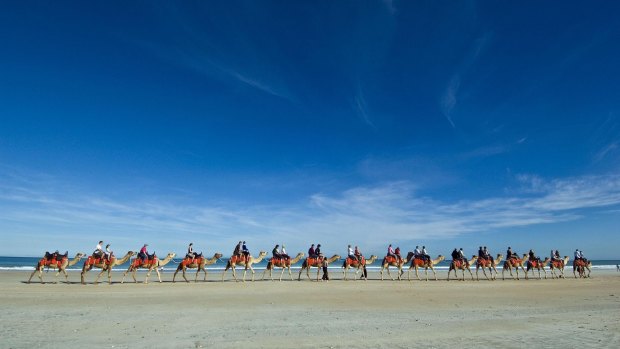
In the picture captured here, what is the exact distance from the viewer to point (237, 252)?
2719cm

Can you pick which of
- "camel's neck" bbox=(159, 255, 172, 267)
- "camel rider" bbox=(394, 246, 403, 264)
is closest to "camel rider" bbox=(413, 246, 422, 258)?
"camel rider" bbox=(394, 246, 403, 264)

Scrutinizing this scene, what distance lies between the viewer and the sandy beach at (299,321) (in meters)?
8.82

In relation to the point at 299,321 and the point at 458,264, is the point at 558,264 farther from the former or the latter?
the point at 299,321

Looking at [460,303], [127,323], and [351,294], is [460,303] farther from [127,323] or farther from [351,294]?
[127,323]

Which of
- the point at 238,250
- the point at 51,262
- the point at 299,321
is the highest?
the point at 238,250

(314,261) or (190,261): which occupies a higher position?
(314,261)

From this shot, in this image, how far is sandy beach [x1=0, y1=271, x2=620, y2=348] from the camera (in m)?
8.82

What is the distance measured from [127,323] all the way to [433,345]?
8.01 metres

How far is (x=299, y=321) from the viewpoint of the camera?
11523 mm

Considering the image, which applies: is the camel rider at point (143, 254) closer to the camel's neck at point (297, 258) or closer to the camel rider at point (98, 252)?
the camel rider at point (98, 252)

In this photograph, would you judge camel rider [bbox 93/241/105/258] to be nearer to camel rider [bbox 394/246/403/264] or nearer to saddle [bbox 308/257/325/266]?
saddle [bbox 308/257/325/266]

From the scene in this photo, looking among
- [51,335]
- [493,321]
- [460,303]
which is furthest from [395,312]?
[51,335]

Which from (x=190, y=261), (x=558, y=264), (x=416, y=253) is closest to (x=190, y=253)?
(x=190, y=261)

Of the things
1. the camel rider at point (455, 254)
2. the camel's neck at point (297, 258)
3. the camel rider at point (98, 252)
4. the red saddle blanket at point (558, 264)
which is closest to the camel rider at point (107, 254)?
the camel rider at point (98, 252)
